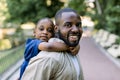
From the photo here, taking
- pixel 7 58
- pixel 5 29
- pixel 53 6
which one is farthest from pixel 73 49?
pixel 53 6

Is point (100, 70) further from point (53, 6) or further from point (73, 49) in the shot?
point (53, 6)

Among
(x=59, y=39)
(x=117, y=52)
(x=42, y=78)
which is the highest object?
(x=59, y=39)

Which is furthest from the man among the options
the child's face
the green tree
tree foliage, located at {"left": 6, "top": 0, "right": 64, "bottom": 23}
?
tree foliage, located at {"left": 6, "top": 0, "right": 64, "bottom": 23}

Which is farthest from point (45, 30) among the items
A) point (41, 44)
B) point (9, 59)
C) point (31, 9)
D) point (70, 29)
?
point (31, 9)

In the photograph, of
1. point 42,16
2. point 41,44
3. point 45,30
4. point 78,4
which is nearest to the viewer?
point 41,44

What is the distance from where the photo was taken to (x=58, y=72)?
7.11 feet

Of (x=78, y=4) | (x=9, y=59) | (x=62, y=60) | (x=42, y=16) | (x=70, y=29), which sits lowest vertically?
(x=42, y=16)

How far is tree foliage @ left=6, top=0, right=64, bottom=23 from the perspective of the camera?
1693 inches

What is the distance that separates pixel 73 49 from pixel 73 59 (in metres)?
0.07

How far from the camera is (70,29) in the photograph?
224 centimetres

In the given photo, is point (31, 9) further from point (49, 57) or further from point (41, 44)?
point (49, 57)

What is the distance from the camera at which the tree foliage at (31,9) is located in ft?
141

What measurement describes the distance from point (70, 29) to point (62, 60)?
21 cm

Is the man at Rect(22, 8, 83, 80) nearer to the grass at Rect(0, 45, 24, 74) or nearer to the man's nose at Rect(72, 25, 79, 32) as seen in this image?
the man's nose at Rect(72, 25, 79, 32)
